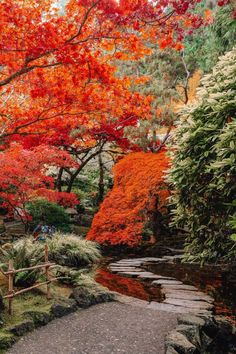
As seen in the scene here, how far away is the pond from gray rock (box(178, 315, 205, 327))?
1.00 meters

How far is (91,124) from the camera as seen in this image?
16094mm

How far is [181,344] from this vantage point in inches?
184

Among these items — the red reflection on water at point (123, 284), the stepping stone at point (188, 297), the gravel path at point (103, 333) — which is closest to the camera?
the gravel path at point (103, 333)

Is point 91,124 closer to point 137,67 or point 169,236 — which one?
point 137,67

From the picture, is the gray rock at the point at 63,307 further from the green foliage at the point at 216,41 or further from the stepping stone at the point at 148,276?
the green foliage at the point at 216,41

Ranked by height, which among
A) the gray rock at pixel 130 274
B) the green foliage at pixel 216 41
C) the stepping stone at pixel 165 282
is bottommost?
the stepping stone at pixel 165 282

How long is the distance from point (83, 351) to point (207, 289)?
442cm

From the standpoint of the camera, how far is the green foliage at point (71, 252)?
33.4 feet

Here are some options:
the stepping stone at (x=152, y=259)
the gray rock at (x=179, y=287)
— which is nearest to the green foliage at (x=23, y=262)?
the gray rock at (x=179, y=287)

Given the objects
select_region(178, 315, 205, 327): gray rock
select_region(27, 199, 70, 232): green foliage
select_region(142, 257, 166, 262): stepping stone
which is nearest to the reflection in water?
select_region(178, 315, 205, 327): gray rock

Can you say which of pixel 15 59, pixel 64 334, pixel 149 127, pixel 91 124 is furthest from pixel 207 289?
pixel 91 124

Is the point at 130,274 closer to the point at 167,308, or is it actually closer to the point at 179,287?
the point at 179,287

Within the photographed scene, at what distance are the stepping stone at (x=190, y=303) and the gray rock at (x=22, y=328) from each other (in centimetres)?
277

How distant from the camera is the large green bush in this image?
5074 millimetres
